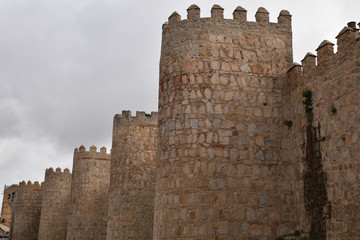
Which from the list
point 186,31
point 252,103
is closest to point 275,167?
point 252,103

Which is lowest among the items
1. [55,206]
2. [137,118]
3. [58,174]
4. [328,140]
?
[55,206]

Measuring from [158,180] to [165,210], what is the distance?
0.76m

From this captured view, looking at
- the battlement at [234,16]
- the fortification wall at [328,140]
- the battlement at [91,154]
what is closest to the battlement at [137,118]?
the battlement at [91,154]

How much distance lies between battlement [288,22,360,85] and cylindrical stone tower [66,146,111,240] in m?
14.4

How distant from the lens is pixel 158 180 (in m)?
9.16

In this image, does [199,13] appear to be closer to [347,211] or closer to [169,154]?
[169,154]

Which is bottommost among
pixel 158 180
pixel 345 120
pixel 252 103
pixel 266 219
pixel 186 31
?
pixel 266 219

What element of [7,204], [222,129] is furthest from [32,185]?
[222,129]

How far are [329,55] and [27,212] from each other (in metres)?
29.1

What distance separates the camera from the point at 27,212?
1253 inches

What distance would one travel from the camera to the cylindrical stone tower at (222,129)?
8.42m

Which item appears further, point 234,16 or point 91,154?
point 91,154

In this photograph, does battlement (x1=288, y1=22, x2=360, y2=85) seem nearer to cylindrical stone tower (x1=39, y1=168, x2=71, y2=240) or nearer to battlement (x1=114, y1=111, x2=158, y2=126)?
battlement (x1=114, y1=111, x2=158, y2=126)

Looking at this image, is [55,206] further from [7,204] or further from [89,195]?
[7,204]
